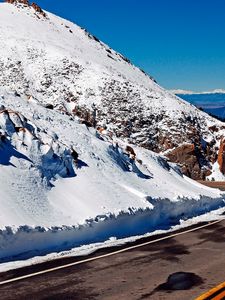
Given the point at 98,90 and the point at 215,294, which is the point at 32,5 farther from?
the point at 215,294

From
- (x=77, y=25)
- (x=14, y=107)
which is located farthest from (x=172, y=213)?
(x=77, y=25)

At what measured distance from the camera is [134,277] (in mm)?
8820

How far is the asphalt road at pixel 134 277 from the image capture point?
7.76 metres

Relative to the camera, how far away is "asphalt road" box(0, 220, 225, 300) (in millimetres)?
7762

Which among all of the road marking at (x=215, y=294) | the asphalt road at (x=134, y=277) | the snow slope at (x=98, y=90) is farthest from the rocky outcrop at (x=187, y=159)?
the road marking at (x=215, y=294)

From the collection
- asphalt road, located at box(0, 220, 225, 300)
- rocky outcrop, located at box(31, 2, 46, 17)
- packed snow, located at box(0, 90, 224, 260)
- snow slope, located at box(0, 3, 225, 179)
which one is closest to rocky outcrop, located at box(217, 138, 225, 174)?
snow slope, located at box(0, 3, 225, 179)

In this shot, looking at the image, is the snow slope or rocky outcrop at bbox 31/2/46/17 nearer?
the snow slope

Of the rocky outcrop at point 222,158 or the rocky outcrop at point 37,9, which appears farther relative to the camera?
the rocky outcrop at point 37,9

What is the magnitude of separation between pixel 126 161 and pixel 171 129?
93.9 feet

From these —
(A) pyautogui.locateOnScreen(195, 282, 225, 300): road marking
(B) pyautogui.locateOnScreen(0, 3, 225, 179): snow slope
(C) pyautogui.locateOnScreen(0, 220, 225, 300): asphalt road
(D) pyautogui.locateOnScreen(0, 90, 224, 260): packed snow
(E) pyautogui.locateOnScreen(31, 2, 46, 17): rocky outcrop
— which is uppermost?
(E) pyautogui.locateOnScreen(31, 2, 46, 17): rocky outcrop

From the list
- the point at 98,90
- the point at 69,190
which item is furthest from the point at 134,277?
the point at 98,90

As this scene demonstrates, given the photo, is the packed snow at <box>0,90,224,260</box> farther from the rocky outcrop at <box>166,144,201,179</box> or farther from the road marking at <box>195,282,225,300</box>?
the rocky outcrop at <box>166,144,201,179</box>

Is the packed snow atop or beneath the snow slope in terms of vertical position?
beneath

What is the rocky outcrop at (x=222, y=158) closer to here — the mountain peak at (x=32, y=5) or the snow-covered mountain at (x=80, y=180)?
the snow-covered mountain at (x=80, y=180)
